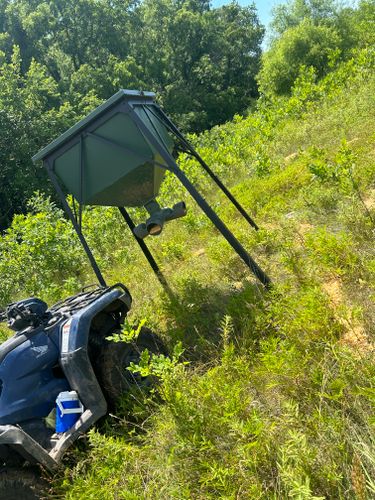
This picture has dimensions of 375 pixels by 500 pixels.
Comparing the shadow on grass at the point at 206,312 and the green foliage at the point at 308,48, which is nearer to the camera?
the shadow on grass at the point at 206,312

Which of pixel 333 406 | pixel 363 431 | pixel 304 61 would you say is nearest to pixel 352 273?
pixel 333 406

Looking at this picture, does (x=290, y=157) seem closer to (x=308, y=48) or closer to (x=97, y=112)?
(x=97, y=112)

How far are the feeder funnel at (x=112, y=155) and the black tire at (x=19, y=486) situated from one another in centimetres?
317

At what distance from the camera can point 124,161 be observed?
5.02 m

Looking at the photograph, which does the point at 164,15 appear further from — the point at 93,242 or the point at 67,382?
the point at 67,382

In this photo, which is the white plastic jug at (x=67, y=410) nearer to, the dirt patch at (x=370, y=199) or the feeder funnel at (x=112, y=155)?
the feeder funnel at (x=112, y=155)

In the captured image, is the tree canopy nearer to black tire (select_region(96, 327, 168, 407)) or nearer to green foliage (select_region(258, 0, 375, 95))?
green foliage (select_region(258, 0, 375, 95))

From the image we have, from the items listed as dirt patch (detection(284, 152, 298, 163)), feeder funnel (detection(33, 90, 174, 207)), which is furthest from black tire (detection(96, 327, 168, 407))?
dirt patch (detection(284, 152, 298, 163))

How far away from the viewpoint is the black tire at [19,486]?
306cm

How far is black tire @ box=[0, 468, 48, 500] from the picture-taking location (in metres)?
3.06

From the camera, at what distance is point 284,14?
35.9 m

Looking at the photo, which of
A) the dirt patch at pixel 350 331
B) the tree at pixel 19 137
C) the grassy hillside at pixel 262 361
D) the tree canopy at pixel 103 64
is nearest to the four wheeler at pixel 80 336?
the grassy hillside at pixel 262 361

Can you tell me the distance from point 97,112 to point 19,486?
141 inches

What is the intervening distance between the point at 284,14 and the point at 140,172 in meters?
36.8
